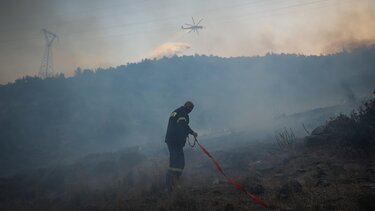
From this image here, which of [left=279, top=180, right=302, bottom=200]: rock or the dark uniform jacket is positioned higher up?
the dark uniform jacket

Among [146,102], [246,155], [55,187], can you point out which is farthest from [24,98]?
[246,155]

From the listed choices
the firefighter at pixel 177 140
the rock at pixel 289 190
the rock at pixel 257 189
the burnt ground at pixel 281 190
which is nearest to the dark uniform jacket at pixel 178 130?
the firefighter at pixel 177 140

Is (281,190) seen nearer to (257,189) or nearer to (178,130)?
(257,189)

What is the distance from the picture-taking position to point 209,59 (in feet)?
200

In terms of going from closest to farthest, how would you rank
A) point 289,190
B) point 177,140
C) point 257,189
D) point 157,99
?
point 289,190, point 257,189, point 177,140, point 157,99

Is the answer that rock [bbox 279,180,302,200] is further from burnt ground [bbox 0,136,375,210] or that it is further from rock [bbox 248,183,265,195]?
rock [bbox 248,183,265,195]

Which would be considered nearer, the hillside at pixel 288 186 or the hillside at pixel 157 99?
the hillside at pixel 288 186

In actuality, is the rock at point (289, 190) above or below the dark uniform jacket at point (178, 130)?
below

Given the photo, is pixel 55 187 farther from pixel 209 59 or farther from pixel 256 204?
pixel 209 59

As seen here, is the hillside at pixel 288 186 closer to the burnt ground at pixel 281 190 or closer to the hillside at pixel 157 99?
the burnt ground at pixel 281 190

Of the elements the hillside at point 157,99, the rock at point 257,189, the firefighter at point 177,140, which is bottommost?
the rock at point 257,189

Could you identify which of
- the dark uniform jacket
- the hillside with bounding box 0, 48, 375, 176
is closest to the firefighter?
the dark uniform jacket

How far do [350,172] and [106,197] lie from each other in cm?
573

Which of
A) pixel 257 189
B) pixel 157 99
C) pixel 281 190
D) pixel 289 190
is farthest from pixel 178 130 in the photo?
pixel 157 99
